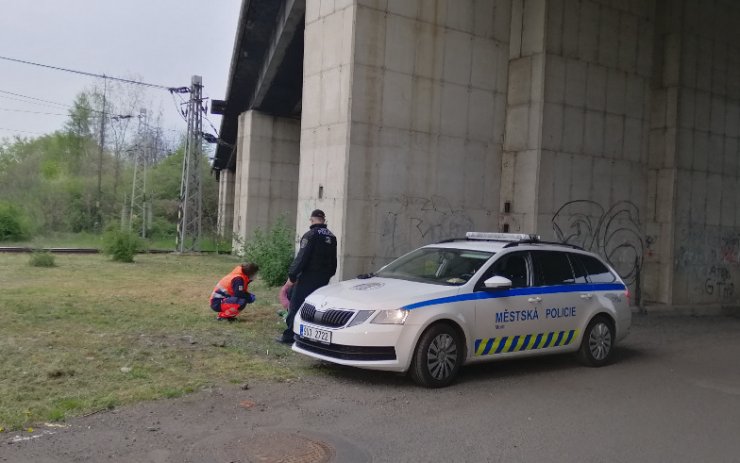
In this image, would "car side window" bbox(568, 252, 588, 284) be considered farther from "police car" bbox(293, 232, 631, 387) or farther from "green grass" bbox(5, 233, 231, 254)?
"green grass" bbox(5, 233, 231, 254)

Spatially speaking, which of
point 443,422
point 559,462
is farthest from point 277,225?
point 559,462

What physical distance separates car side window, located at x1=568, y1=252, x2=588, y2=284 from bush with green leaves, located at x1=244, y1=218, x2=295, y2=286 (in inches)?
324

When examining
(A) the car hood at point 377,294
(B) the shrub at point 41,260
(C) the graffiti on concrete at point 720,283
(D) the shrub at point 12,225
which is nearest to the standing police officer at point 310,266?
(A) the car hood at point 377,294

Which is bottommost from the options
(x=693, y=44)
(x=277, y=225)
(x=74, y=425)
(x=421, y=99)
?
(x=74, y=425)

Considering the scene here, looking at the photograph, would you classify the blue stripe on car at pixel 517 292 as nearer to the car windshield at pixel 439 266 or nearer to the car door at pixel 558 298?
the car door at pixel 558 298

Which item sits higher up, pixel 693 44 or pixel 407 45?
pixel 693 44

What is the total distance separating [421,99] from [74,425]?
30.4 ft

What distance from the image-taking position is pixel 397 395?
6.84 meters

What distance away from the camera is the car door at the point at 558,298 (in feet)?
26.9

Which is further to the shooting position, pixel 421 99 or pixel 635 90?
pixel 635 90

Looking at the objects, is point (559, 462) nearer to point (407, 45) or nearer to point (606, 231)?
point (407, 45)

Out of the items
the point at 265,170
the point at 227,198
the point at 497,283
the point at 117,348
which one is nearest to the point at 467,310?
the point at 497,283

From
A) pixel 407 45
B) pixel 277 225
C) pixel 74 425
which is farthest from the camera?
pixel 277 225

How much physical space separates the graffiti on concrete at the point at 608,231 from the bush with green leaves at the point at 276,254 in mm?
6256
